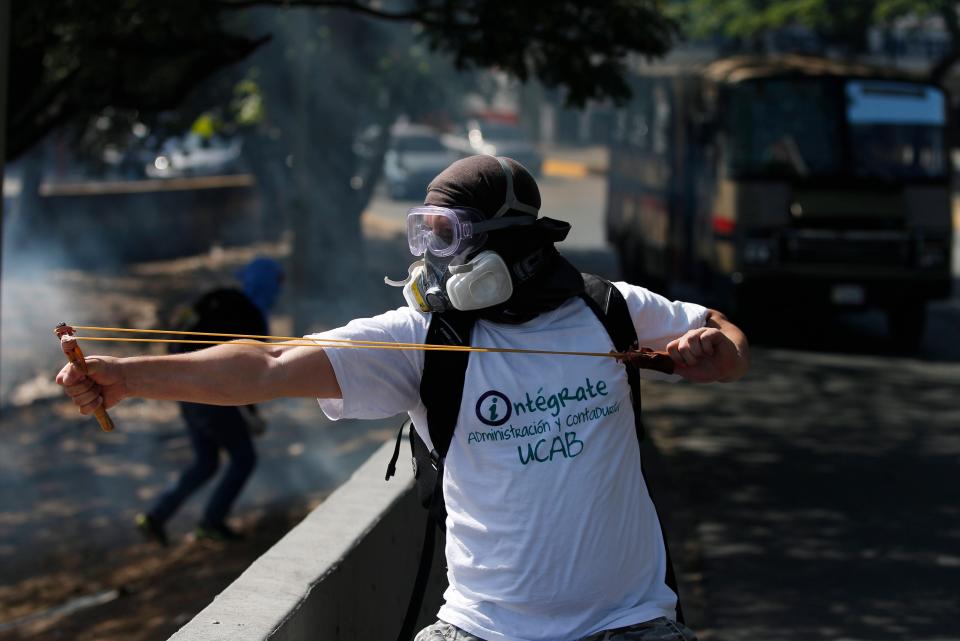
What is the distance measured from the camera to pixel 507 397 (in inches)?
106

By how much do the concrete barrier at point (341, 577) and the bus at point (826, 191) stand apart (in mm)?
9578

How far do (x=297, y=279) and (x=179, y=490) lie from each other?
23.6 feet

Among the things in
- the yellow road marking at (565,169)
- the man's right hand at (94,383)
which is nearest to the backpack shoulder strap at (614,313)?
the man's right hand at (94,383)

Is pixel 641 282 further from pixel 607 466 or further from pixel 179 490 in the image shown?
pixel 607 466

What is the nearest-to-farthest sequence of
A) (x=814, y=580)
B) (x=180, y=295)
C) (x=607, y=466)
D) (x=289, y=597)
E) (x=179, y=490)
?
(x=607, y=466), (x=289, y=597), (x=814, y=580), (x=179, y=490), (x=180, y=295)

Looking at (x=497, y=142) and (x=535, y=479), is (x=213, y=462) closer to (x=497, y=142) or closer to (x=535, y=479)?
(x=535, y=479)

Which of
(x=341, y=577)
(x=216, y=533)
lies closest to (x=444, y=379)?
(x=341, y=577)

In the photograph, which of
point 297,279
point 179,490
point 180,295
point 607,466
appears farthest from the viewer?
point 180,295

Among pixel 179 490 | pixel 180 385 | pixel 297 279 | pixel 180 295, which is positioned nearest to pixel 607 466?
pixel 180 385

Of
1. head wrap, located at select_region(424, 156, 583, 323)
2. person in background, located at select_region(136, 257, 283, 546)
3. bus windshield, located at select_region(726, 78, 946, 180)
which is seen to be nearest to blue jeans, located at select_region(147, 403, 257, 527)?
person in background, located at select_region(136, 257, 283, 546)

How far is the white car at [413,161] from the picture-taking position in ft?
107

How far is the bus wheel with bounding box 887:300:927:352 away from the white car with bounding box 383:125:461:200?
733 inches

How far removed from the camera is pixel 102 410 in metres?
2.52

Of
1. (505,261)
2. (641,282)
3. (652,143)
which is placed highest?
(505,261)
